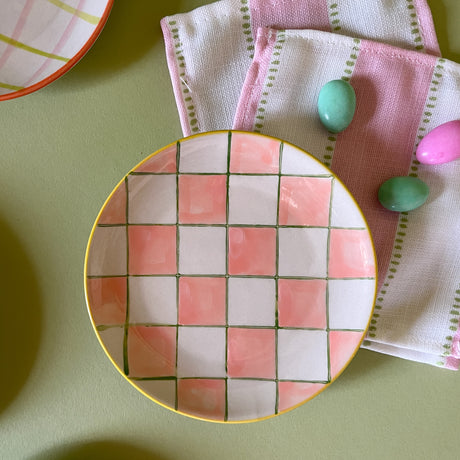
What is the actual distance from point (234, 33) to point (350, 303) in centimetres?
29

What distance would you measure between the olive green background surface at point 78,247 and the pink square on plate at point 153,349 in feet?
0.20

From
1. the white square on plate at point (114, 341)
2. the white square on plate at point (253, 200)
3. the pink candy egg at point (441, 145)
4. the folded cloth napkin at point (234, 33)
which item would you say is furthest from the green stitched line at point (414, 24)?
the white square on plate at point (114, 341)

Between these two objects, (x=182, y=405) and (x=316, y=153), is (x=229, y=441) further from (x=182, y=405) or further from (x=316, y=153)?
(x=316, y=153)

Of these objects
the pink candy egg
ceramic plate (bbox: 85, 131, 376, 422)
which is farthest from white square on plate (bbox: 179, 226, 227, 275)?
the pink candy egg

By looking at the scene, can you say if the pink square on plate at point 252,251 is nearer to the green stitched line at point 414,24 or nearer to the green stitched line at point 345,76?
the green stitched line at point 345,76

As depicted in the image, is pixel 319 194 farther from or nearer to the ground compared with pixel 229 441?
farther from the ground

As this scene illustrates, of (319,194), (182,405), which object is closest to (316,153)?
(319,194)

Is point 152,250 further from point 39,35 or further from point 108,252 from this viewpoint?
point 39,35

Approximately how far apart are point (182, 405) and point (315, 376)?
0.42ft

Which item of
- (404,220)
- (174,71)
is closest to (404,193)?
(404,220)

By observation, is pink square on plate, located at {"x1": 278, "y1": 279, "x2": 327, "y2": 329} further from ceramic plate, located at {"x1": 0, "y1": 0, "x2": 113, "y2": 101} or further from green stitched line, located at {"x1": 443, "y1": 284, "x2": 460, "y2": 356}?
ceramic plate, located at {"x1": 0, "y1": 0, "x2": 113, "y2": 101}

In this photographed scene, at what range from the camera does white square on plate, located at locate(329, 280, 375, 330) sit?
0.42m

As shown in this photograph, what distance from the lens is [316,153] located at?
1.48ft

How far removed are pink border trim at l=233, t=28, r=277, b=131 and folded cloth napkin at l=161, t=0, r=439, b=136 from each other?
0.02 meters
